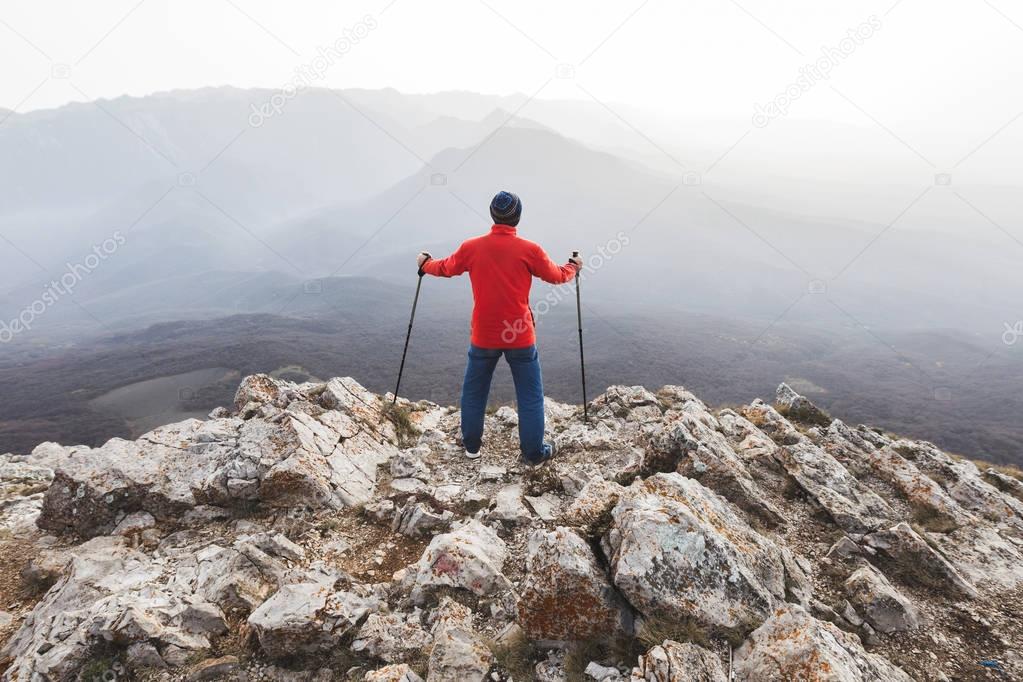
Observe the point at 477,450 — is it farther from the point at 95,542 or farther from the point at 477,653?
the point at 95,542

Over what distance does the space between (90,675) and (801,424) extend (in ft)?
48.1

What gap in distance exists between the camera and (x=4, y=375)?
12812cm

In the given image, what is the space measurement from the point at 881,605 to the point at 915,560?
1487mm

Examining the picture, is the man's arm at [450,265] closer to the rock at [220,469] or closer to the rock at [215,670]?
the rock at [220,469]

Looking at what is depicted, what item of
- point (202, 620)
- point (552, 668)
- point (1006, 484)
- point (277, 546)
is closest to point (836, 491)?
point (552, 668)

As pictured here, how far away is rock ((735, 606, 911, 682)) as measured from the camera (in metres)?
3.28

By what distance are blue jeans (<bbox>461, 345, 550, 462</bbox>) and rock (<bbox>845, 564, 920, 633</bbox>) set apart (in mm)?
4492

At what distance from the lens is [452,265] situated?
724 cm

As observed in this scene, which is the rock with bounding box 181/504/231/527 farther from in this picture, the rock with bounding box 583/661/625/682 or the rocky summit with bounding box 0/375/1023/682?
the rock with bounding box 583/661/625/682

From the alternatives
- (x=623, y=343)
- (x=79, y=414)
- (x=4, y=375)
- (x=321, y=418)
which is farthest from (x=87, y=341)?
(x=321, y=418)

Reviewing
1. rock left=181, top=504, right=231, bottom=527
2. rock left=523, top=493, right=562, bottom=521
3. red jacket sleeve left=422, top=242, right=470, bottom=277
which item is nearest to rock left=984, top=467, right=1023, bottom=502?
rock left=523, top=493, right=562, bottom=521

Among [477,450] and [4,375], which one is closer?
[477,450]

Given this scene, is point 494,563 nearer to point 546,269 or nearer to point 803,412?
point 546,269

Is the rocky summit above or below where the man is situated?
below
